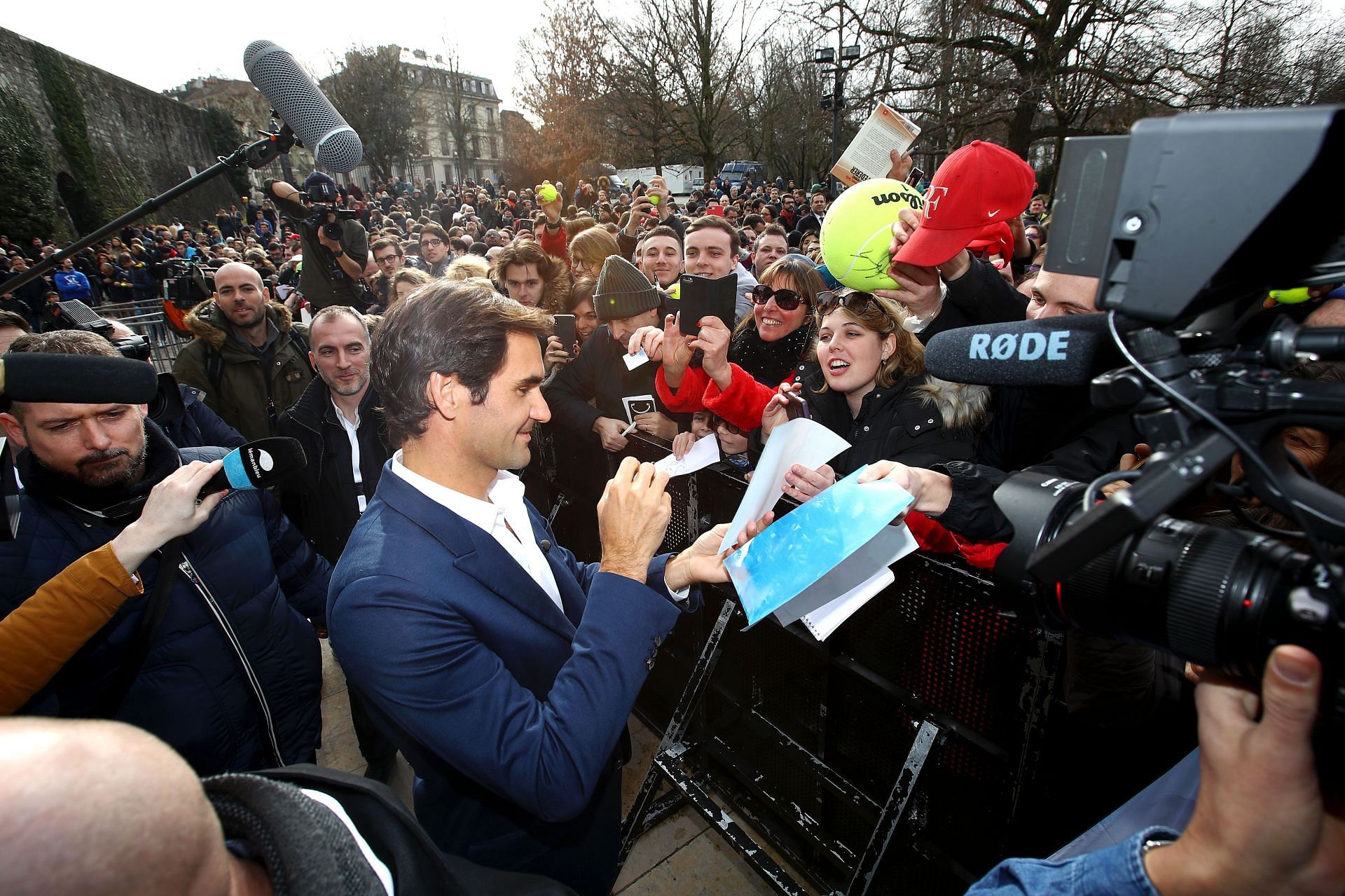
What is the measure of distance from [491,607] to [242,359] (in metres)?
3.69

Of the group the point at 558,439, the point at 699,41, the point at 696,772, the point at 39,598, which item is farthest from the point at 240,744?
the point at 699,41

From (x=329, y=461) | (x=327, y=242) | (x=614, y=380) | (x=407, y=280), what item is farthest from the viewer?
(x=327, y=242)

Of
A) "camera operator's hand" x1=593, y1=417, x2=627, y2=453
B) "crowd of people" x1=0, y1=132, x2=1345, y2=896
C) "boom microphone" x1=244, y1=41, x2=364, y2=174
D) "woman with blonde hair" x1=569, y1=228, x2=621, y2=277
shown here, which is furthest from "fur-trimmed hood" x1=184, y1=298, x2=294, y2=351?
"camera operator's hand" x1=593, y1=417, x2=627, y2=453

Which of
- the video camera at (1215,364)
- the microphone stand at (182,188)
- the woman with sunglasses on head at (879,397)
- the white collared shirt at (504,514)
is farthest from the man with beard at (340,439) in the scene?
the video camera at (1215,364)

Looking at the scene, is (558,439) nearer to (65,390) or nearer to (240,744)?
(240,744)

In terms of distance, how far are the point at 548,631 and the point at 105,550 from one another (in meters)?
1.22

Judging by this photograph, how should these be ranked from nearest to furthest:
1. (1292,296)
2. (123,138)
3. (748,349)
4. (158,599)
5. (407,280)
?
1. (1292,296)
2. (158,599)
3. (748,349)
4. (407,280)
5. (123,138)

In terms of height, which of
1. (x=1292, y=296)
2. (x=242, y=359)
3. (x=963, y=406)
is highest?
(x=1292, y=296)

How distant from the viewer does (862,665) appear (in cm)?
200

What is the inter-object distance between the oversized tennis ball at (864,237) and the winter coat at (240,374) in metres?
3.43

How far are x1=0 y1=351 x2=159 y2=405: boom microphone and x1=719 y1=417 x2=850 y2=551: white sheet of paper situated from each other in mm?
1362

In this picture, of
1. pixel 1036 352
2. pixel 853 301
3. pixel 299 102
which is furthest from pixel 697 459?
pixel 299 102

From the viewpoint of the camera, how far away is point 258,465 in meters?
1.88

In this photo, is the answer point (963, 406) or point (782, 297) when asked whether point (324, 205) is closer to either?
point (782, 297)
